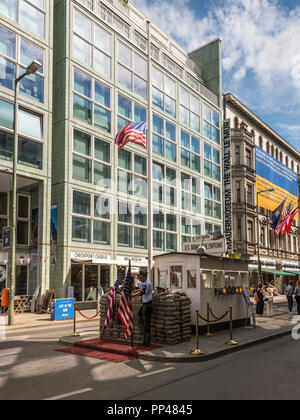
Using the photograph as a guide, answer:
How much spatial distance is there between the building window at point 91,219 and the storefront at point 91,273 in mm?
1188

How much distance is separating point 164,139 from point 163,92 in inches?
166

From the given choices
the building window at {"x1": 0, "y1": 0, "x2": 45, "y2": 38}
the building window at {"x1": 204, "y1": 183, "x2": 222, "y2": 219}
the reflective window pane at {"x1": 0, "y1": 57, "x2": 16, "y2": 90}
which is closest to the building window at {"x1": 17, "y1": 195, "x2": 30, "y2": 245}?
the reflective window pane at {"x1": 0, "y1": 57, "x2": 16, "y2": 90}

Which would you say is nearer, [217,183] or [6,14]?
[6,14]

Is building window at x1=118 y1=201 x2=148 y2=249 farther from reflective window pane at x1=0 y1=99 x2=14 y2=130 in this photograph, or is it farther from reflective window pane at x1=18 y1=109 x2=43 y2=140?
reflective window pane at x1=0 y1=99 x2=14 y2=130

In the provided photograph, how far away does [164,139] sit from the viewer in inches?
1375

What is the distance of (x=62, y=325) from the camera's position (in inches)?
709

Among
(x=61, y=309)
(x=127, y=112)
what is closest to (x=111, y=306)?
(x=61, y=309)

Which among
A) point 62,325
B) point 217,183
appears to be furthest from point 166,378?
point 217,183

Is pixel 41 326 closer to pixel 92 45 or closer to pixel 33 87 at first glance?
pixel 33 87

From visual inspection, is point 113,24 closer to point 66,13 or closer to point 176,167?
point 66,13

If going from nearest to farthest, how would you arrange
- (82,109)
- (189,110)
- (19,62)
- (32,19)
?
1. (19,62)
2. (32,19)
3. (82,109)
4. (189,110)

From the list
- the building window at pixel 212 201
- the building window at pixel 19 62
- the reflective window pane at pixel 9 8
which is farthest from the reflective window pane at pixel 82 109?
the building window at pixel 212 201

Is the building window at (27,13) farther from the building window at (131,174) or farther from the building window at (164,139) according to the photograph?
the building window at (164,139)

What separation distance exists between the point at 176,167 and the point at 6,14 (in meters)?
17.9
